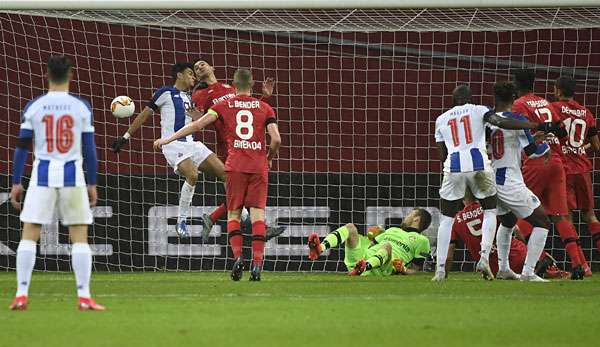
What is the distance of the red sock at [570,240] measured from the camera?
46.4ft

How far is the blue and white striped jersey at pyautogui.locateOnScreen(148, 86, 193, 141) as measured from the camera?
16.0 meters

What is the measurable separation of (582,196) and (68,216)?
7.66 meters

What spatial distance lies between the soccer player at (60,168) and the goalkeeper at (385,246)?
5.94 metres

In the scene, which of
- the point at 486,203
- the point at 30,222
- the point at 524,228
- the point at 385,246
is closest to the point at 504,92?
the point at 486,203

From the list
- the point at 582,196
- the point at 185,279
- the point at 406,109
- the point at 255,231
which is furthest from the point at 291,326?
the point at 406,109

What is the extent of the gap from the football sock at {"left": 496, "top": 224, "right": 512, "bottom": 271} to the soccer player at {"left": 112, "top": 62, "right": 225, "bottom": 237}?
3.93 metres

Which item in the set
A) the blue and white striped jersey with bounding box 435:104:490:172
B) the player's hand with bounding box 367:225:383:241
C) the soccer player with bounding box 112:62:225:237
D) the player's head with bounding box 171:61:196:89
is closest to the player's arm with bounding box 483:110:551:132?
the blue and white striped jersey with bounding box 435:104:490:172

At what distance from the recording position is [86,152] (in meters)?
9.12

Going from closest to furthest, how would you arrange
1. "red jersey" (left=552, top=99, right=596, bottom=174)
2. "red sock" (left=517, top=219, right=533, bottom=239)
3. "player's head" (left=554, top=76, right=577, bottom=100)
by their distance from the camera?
"player's head" (left=554, top=76, right=577, bottom=100) < "red jersey" (left=552, top=99, right=596, bottom=174) < "red sock" (left=517, top=219, right=533, bottom=239)

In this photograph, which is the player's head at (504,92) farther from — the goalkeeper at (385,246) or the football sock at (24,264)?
the football sock at (24,264)

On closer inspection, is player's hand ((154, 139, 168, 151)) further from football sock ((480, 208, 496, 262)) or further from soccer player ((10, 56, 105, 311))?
soccer player ((10, 56, 105, 311))

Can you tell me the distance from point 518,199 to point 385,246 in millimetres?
2137

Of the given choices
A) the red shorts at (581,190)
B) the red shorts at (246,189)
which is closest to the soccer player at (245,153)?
the red shorts at (246,189)

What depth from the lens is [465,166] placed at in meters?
13.1
